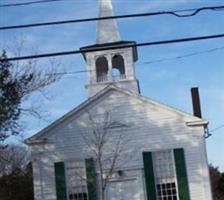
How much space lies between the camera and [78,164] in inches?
1146

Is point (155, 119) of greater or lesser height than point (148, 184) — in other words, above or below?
above

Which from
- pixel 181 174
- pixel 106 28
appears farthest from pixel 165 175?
pixel 106 28

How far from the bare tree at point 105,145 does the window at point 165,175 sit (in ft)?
4.62

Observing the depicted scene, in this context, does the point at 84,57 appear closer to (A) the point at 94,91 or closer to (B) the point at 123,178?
(A) the point at 94,91

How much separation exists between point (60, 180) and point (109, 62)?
7188 millimetres

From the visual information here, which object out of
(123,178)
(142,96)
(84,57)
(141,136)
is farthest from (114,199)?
(84,57)

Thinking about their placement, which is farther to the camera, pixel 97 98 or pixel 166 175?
pixel 97 98

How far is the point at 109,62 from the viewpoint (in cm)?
3256

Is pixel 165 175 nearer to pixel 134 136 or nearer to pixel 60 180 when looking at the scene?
pixel 134 136

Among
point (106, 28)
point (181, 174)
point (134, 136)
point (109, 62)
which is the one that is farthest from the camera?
point (106, 28)

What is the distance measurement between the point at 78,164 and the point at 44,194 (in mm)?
2127

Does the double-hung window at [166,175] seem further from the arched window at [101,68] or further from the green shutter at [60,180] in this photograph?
the arched window at [101,68]

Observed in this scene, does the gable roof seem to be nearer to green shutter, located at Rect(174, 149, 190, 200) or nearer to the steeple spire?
green shutter, located at Rect(174, 149, 190, 200)

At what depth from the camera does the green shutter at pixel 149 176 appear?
92.8ft
